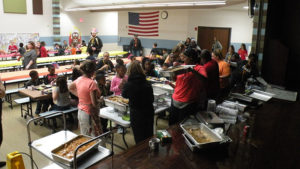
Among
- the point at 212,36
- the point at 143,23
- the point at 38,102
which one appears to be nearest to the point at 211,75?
the point at 38,102

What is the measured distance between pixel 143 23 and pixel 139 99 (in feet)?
42.3

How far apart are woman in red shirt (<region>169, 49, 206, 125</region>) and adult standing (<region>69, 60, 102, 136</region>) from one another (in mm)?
1199

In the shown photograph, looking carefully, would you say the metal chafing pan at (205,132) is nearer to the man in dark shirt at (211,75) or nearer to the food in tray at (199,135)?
the food in tray at (199,135)

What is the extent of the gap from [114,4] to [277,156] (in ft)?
38.2

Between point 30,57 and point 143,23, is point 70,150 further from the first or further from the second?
point 143,23

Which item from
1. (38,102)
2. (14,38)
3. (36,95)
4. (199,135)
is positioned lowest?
(38,102)

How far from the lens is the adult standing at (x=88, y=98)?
3498 millimetres

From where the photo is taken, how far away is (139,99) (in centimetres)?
347

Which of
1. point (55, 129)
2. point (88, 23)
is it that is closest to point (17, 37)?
point (88, 23)

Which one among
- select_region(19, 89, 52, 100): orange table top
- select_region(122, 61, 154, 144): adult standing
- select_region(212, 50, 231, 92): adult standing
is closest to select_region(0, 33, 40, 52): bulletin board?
select_region(19, 89, 52, 100): orange table top

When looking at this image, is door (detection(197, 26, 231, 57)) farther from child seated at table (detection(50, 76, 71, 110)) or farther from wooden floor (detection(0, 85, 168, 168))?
child seated at table (detection(50, 76, 71, 110))

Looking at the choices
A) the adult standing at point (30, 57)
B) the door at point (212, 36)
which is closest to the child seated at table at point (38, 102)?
the adult standing at point (30, 57)

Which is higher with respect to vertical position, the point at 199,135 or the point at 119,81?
the point at 119,81

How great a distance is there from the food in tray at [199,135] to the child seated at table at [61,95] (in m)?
3.05
